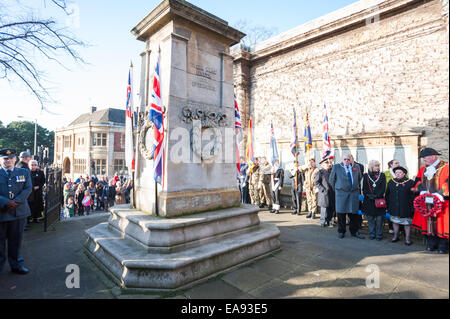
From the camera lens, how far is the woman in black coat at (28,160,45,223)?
6488mm

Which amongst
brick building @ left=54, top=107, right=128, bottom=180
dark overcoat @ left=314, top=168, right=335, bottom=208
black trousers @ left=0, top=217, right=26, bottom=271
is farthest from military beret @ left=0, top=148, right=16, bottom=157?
brick building @ left=54, top=107, right=128, bottom=180

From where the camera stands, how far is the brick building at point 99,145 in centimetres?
3456

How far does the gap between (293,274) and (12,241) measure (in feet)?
15.0

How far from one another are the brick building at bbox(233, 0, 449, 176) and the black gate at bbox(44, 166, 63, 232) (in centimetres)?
886

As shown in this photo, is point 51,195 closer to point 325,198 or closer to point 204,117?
point 204,117

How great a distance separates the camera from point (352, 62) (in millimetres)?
9266

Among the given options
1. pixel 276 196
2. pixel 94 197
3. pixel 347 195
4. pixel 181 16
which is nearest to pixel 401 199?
pixel 347 195

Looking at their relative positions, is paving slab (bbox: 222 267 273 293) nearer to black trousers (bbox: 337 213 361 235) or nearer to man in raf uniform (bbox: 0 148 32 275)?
black trousers (bbox: 337 213 361 235)

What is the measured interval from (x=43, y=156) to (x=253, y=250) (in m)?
7.36

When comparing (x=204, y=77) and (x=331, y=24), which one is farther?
(x=331, y=24)

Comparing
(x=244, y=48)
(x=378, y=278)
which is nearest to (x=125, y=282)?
(x=378, y=278)

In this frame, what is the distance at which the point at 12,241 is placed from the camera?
12.2 ft

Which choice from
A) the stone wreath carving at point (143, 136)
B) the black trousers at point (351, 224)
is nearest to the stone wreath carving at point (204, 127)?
the stone wreath carving at point (143, 136)

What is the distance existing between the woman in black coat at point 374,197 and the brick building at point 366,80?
3.05m
